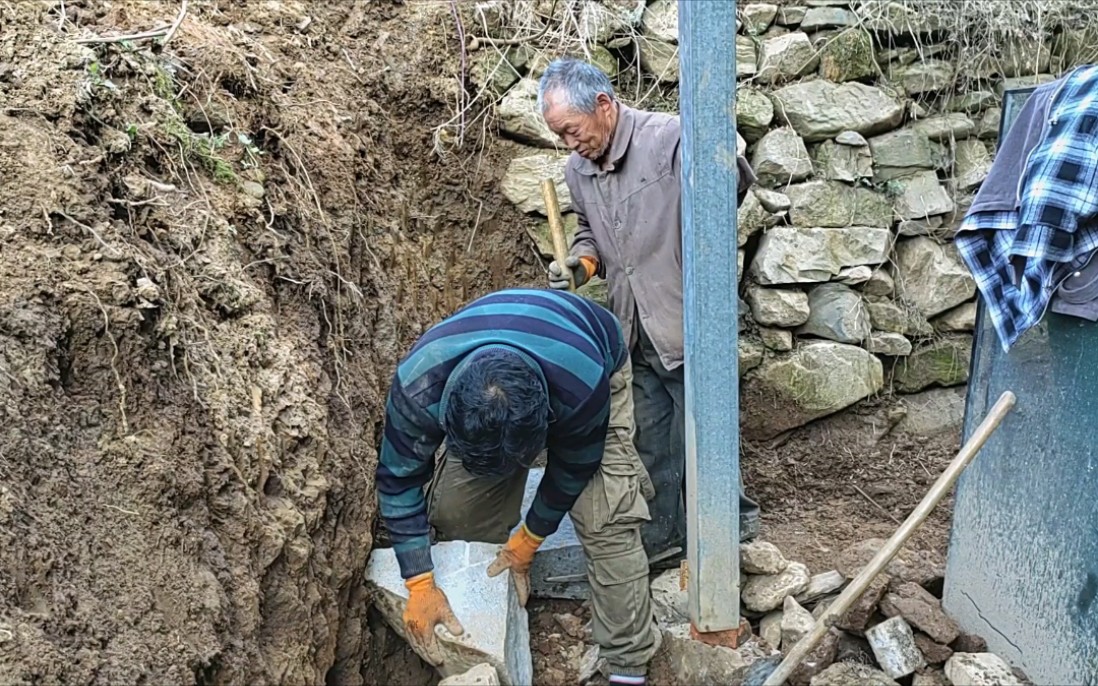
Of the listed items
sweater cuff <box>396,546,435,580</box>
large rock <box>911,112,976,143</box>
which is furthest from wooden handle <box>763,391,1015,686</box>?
large rock <box>911,112,976,143</box>

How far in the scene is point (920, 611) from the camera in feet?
10.1

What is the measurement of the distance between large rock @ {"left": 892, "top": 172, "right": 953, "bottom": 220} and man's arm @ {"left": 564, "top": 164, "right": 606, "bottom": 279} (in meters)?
1.78

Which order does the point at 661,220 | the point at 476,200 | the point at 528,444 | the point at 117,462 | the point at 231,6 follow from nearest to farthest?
the point at 117,462 < the point at 528,444 < the point at 661,220 < the point at 231,6 < the point at 476,200

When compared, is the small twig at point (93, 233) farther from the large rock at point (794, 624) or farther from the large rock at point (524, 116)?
the large rock at point (794, 624)

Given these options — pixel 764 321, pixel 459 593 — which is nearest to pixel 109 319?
pixel 459 593

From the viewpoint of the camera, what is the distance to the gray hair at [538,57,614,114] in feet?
9.77

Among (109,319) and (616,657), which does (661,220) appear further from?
(109,319)

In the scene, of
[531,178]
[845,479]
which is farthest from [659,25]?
[845,479]

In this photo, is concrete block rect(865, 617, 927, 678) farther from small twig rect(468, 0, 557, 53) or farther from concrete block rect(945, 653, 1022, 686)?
small twig rect(468, 0, 557, 53)

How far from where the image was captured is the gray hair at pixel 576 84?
9.77 feet

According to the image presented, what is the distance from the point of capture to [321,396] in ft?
8.95

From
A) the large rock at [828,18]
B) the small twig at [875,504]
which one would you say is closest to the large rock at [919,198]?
the large rock at [828,18]

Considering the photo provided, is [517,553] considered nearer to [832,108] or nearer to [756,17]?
[832,108]

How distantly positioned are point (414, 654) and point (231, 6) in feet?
9.06
